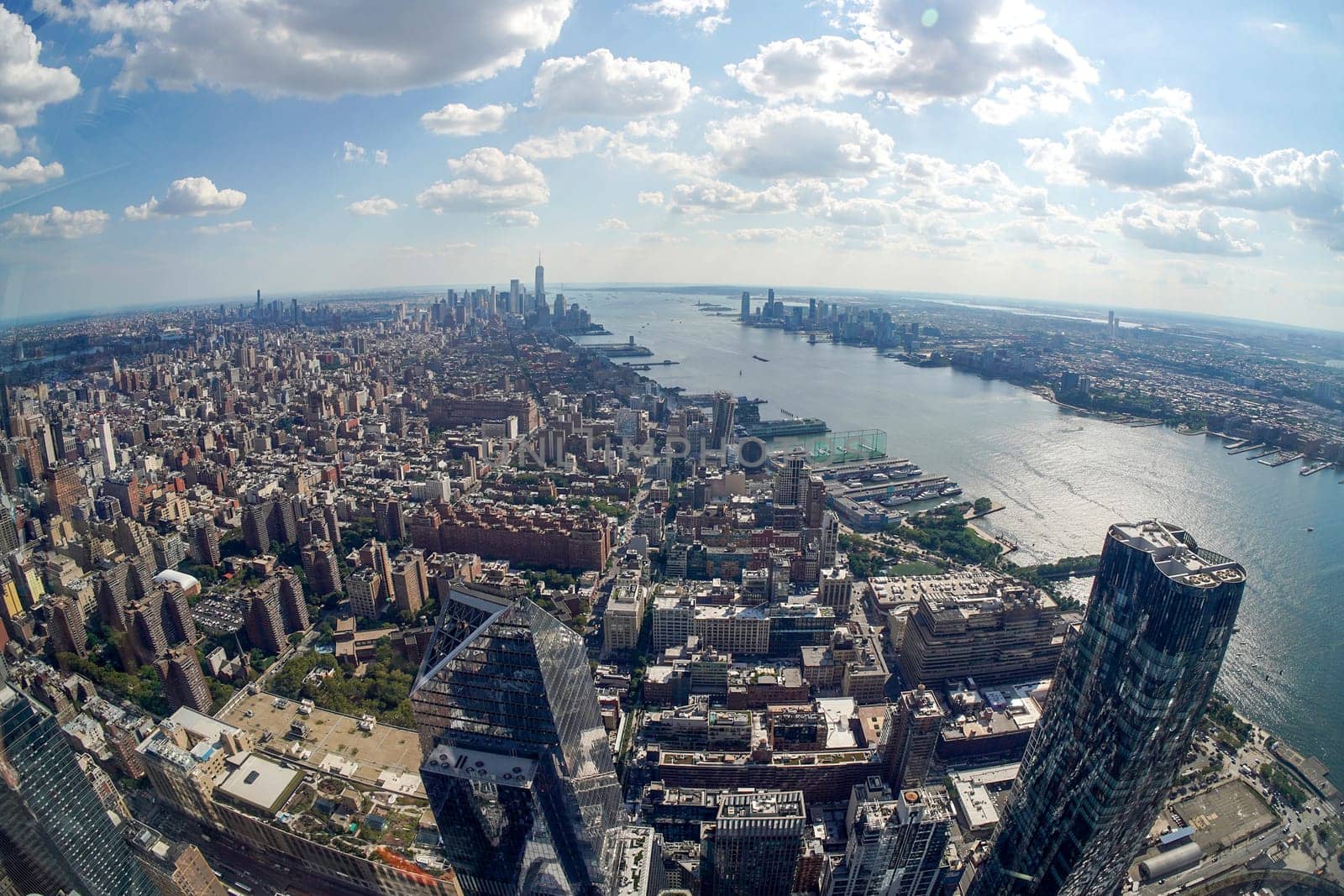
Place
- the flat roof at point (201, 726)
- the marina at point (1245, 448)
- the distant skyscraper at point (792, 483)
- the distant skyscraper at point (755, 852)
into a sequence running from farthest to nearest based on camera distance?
the marina at point (1245, 448), the distant skyscraper at point (792, 483), the flat roof at point (201, 726), the distant skyscraper at point (755, 852)

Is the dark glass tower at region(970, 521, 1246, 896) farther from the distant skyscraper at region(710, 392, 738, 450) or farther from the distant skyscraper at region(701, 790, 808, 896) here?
the distant skyscraper at region(710, 392, 738, 450)

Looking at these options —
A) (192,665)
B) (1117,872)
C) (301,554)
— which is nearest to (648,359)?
(301,554)

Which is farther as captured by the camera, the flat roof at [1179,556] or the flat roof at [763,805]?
the flat roof at [763,805]

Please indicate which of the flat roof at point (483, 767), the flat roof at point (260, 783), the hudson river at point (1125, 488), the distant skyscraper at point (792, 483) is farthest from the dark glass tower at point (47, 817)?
the hudson river at point (1125, 488)

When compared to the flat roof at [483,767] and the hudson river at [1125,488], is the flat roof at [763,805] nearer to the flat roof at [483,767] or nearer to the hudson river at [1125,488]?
the flat roof at [483,767]

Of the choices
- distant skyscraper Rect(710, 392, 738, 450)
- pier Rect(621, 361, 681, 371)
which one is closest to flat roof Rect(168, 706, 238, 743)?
distant skyscraper Rect(710, 392, 738, 450)

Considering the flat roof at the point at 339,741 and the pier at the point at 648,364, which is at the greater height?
the pier at the point at 648,364

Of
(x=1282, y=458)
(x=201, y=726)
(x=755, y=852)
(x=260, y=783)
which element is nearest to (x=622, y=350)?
(x=1282, y=458)

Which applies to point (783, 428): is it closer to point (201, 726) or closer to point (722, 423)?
point (722, 423)
